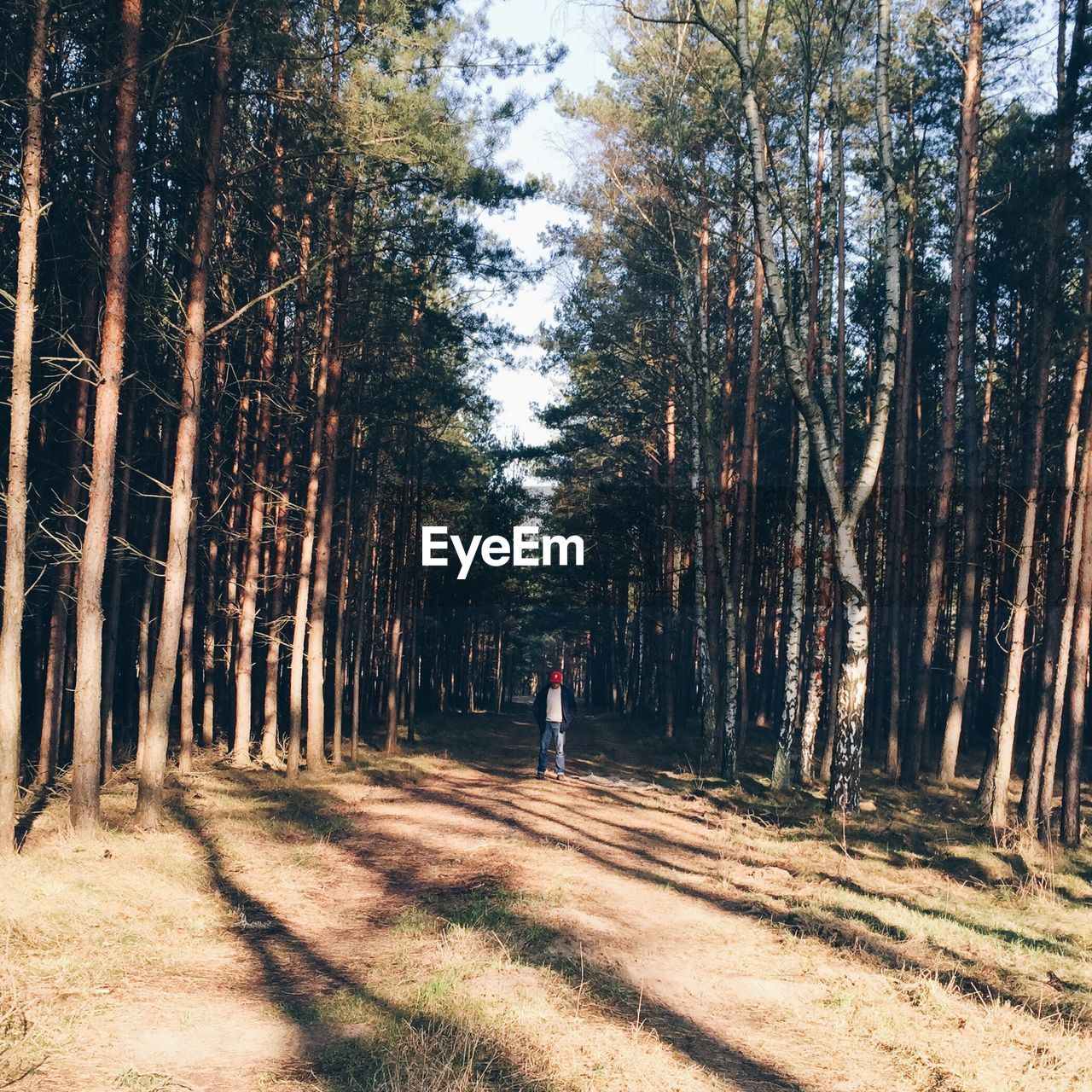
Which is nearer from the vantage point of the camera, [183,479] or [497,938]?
[497,938]

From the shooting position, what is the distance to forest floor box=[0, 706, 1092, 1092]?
571cm

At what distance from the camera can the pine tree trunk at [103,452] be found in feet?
33.7

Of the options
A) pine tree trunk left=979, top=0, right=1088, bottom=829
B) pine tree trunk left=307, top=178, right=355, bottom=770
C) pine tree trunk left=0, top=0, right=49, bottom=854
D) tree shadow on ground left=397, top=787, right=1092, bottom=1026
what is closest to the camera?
tree shadow on ground left=397, top=787, right=1092, bottom=1026

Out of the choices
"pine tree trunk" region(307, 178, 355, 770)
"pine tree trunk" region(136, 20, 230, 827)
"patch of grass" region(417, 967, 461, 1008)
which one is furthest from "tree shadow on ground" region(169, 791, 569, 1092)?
"pine tree trunk" region(307, 178, 355, 770)

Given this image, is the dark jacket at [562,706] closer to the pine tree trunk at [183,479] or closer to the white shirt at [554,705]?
the white shirt at [554,705]

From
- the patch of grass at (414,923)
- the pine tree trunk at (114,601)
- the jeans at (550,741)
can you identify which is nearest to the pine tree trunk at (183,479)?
the pine tree trunk at (114,601)

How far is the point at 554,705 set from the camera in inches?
733

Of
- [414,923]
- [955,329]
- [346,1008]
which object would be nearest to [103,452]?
[414,923]

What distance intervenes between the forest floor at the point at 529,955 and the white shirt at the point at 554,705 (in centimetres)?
434

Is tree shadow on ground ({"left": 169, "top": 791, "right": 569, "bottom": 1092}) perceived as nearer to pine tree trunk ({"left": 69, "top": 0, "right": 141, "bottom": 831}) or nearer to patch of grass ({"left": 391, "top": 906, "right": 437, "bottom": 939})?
patch of grass ({"left": 391, "top": 906, "right": 437, "bottom": 939})

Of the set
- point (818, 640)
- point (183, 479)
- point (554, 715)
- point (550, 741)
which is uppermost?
point (183, 479)

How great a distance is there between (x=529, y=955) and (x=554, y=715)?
1126cm

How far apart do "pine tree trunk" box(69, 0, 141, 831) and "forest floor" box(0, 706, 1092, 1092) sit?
84 centimetres

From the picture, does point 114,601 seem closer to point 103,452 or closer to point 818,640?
point 103,452
